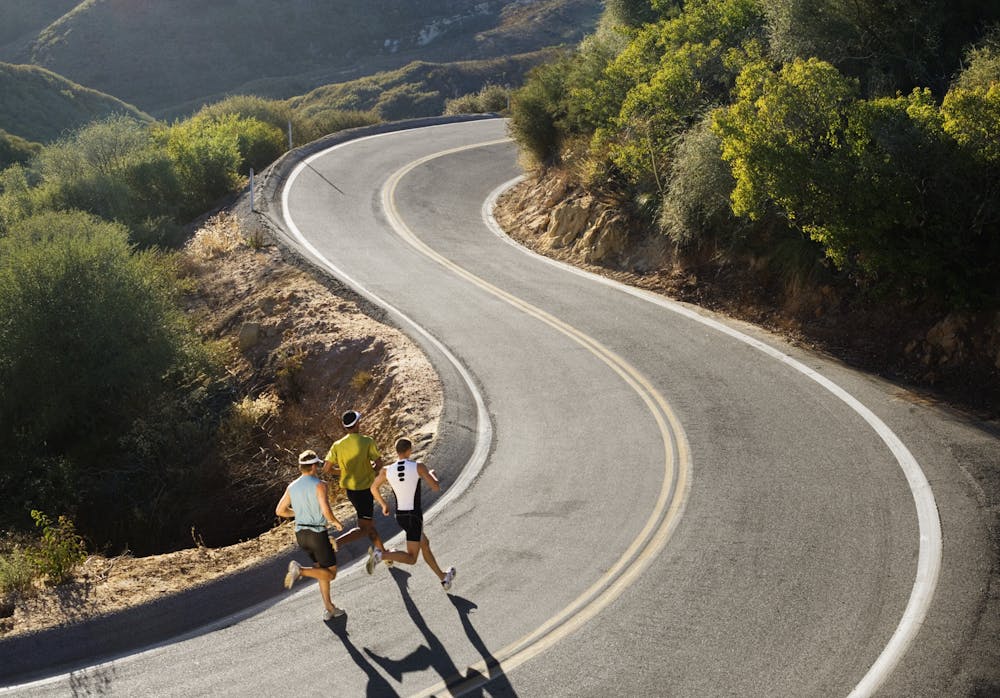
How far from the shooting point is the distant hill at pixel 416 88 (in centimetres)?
7431

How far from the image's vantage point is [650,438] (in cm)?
1159

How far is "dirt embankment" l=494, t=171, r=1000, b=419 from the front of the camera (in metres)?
13.1

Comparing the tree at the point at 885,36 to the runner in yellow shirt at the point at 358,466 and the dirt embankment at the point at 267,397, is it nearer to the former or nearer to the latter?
the dirt embankment at the point at 267,397

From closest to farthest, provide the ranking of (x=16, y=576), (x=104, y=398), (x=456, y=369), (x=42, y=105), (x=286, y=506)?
(x=286, y=506) < (x=16, y=576) < (x=456, y=369) < (x=104, y=398) < (x=42, y=105)

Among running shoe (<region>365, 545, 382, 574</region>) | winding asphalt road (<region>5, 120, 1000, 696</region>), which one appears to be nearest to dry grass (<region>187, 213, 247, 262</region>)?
winding asphalt road (<region>5, 120, 1000, 696</region>)

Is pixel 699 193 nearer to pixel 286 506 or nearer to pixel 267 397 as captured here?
pixel 267 397

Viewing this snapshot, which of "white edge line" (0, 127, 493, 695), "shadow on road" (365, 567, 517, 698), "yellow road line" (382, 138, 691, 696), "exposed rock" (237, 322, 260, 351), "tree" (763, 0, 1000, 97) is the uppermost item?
"tree" (763, 0, 1000, 97)

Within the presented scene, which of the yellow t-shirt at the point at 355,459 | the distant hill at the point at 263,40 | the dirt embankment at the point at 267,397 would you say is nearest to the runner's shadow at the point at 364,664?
the yellow t-shirt at the point at 355,459

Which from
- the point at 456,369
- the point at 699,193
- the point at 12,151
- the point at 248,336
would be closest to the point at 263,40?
the point at 12,151

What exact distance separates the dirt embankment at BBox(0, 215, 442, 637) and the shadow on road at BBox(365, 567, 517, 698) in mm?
2613

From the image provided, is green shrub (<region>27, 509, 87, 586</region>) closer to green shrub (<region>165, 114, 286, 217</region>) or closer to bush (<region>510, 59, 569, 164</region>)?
green shrub (<region>165, 114, 286, 217</region>)

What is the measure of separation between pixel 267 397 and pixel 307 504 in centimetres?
858

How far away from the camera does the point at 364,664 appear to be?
23.8ft

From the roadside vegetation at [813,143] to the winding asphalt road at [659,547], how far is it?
2123 millimetres
